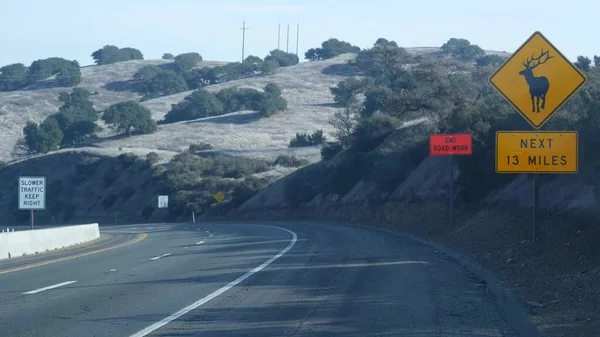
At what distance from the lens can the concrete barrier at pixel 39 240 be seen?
2870 centimetres

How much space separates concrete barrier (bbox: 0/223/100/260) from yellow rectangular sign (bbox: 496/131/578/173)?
16.5m

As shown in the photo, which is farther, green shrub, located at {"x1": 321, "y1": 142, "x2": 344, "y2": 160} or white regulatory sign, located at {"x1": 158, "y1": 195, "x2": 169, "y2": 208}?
white regulatory sign, located at {"x1": 158, "y1": 195, "x2": 169, "y2": 208}

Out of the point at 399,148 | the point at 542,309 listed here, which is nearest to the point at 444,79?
the point at 399,148

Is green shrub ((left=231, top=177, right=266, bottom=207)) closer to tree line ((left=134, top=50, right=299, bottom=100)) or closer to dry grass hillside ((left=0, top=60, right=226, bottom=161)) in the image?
dry grass hillside ((left=0, top=60, right=226, bottom=161))

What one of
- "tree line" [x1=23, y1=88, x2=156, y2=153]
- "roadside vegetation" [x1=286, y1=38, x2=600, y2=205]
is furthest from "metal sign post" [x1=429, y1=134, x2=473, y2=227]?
"tree line" [x1=23, y1=88, x2=156, y2=153]

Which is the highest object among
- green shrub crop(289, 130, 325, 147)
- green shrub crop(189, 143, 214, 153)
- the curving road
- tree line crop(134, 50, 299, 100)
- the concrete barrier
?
tree line crop(134, 50, 299, 100)

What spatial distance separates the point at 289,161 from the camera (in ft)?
290

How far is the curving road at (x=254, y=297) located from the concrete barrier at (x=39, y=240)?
387cm

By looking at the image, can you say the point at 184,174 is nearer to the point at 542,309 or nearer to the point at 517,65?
the point at 517,65

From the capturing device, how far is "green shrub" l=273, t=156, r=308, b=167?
288ft

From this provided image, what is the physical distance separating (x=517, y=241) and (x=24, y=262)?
1405 cm

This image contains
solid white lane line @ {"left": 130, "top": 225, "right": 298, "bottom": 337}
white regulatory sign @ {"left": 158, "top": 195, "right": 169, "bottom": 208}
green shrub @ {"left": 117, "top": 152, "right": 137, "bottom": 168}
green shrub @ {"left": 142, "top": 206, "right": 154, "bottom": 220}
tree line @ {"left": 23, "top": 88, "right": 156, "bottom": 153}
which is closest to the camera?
solid white lane line @ {"left": 130, "top": 225, "right": 298, "bottom": 337}

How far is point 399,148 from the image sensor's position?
165 ft

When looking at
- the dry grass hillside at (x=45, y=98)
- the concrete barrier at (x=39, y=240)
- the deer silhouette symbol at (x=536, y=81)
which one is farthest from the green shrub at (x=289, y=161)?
the deer silhouette symbol at (x=536, y=81)
